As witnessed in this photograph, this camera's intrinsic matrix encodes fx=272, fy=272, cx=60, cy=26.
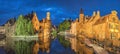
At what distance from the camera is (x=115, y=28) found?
58.5 meters

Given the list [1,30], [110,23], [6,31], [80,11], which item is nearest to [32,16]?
[80,11]

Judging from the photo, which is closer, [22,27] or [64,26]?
[22,27]

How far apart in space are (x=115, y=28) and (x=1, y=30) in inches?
1500

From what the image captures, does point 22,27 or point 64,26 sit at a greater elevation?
point 64,26

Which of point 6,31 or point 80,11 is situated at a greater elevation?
point 80,11

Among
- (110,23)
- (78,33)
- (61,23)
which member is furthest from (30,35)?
Result: (61,23)

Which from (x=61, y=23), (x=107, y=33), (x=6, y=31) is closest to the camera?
(x=107, y=33)

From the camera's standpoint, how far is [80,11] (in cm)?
10944

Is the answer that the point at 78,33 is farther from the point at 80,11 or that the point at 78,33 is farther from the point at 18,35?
the point at 18,35

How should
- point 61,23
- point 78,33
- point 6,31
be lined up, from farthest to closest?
point 61,23 < point 78,33 < point 6,31

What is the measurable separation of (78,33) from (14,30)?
28.0m

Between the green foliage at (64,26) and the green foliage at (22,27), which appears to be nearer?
the green foliage at (22,27)

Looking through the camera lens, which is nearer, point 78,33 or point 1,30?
point 1,30

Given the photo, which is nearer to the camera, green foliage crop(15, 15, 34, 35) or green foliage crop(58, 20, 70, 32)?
green foliage crop(15, 15, 34, 35)
